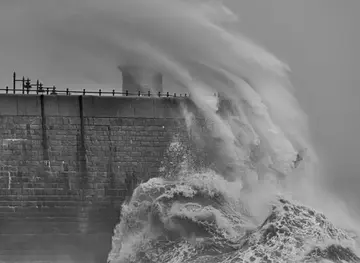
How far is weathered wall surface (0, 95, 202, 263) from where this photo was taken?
37.2 m

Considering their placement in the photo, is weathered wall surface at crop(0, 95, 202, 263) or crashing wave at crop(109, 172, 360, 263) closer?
crashing wave at crop(109, 172, 360, 263)

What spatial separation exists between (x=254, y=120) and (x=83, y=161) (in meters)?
5.01

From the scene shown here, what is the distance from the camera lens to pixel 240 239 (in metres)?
35.4

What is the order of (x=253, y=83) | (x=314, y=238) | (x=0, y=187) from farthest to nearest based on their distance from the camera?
(x=253, y=83) → (x=0, y=187) → (x=314, y=238)

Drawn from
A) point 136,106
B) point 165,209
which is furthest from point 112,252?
point 136,106

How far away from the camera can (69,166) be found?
37750mm

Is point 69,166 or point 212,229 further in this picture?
point 69,166

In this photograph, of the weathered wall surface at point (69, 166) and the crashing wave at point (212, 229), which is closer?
the crashing wave at point (212, 229)

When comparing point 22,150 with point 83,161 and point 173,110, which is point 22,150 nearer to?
point 83,161

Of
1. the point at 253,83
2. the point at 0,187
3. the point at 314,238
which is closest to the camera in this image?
the point at 314,238

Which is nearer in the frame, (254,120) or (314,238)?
(314,238)

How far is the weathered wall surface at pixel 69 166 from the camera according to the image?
37188mm

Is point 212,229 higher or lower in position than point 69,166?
Answer: lower

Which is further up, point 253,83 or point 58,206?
point 253,83
